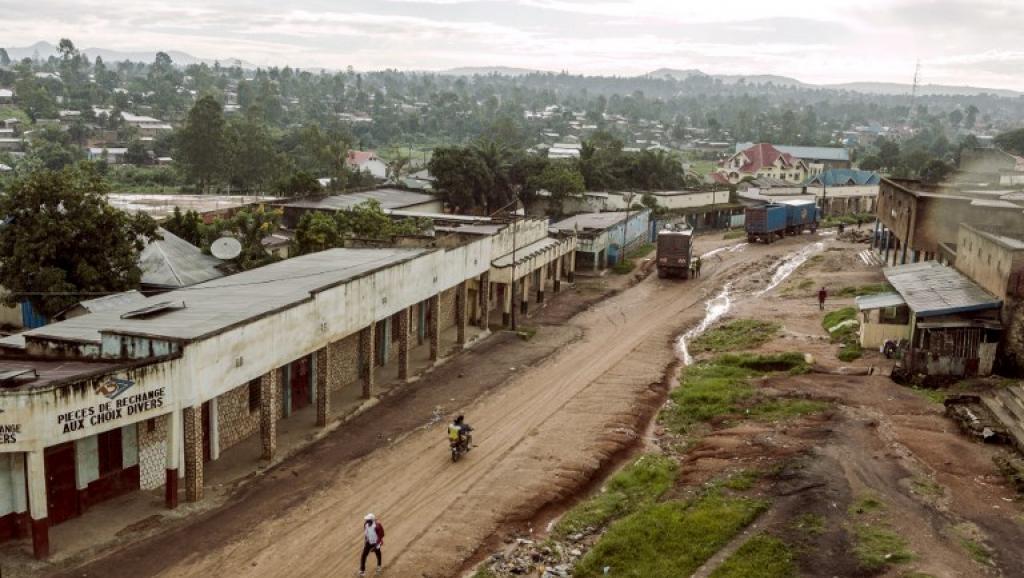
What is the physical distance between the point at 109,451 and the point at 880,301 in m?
29.1

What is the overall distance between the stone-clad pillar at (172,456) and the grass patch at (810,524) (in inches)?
595

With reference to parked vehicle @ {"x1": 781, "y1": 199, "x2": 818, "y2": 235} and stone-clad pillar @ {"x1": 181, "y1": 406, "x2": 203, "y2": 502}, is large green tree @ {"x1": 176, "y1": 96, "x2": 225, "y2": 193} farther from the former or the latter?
stone-clad pillar @ {"x1": 181, "y1": 406, "x2": 203, "y2": 502}

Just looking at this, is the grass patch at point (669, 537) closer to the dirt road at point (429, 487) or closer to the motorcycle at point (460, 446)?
the dirt road at point (429, 487)

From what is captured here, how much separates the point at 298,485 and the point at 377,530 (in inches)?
242

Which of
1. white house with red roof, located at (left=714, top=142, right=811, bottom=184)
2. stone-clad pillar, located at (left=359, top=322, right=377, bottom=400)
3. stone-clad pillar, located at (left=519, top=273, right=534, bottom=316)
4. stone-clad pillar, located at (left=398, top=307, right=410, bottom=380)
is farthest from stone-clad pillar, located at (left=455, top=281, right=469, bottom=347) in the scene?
white house with red roof, located at (left=714, top=142, right=811, bottom=184)

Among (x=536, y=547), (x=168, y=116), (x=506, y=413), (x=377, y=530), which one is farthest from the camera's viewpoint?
(x=168, y=116)

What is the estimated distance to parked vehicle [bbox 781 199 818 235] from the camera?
7725cm

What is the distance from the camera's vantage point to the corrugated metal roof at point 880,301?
3581 cm

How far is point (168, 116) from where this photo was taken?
195250 mm

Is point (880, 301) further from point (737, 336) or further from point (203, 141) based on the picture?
point (203, 141)

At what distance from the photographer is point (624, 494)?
2425 centimetres

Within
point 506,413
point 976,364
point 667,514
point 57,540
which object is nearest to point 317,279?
point 506,413

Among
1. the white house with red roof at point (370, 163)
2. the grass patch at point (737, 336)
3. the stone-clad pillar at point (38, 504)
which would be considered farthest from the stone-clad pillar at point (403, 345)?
the white house with red roof at point (370, 163)

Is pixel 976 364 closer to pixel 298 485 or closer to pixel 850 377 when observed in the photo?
pixel 850 377
